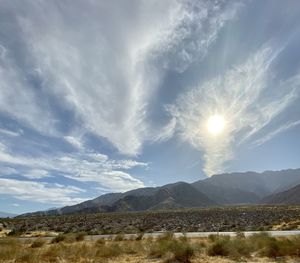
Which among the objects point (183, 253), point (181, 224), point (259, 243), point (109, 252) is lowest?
point (183, 253)

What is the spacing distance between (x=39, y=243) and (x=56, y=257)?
734 cm

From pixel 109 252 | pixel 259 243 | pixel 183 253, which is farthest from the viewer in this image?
pixel 259 243

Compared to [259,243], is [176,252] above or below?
below

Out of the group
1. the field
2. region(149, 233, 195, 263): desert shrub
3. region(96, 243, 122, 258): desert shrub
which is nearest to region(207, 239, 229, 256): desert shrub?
region(149, 233, 195, 263): desert shrub

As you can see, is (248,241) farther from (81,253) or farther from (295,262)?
(81,253)

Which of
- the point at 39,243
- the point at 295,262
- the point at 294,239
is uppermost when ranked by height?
Answer: the point at 39,243

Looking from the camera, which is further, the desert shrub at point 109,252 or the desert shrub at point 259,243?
the desert shrub at point 259,243

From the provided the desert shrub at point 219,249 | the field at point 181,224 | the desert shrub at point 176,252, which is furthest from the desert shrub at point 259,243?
the field at point 181,224

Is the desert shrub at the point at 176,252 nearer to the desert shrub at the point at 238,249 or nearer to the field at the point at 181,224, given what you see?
the desert shrub at the point at 238,249

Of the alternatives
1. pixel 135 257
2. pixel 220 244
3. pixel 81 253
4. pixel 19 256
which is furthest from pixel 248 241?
pixel 19 256

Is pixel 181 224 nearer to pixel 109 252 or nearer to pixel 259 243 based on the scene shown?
pixel 259 243

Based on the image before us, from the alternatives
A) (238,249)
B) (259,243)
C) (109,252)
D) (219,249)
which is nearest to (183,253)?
(219,249)

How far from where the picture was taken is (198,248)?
58.8ft

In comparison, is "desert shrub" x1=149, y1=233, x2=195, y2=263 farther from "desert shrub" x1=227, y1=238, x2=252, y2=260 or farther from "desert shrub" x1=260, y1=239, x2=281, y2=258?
"desert shrub" x1=260, y1=239, x2=281, y2=258
